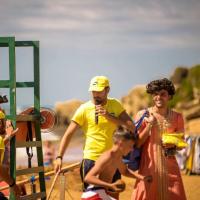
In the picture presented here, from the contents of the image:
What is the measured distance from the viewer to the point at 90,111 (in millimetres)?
9164

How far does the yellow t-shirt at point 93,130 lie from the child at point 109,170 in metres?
0.84

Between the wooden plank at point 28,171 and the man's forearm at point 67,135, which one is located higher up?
the man's forearm at point 67,135

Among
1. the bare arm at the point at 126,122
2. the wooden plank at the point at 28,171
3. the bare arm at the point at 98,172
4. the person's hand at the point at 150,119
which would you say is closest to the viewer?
the bare arm at the point at 98,172

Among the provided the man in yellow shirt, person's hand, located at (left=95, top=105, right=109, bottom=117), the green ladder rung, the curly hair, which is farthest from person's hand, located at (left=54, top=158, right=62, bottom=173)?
the green ladder rung

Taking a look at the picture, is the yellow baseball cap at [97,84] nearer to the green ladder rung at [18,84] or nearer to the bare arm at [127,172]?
the bare arm at [127,172]

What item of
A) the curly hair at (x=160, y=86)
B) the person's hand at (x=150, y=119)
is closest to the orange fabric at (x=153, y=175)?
the person's hand at (x=150, y=119)

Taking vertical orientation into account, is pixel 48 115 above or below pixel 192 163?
above

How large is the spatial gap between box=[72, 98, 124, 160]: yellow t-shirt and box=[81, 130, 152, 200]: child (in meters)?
0.84

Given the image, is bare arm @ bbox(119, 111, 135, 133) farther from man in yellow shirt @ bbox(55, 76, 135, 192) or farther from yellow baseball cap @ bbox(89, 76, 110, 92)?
yellow baseball cap @ bbox(89, 76, 110, 92)

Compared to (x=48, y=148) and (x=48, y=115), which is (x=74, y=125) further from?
(x=48, y=148)

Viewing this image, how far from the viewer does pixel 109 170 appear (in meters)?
8.27

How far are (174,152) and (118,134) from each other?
136cm

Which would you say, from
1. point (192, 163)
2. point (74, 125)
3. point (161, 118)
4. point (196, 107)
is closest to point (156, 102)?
point (161, 118)

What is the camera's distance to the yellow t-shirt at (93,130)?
9.16 metres
